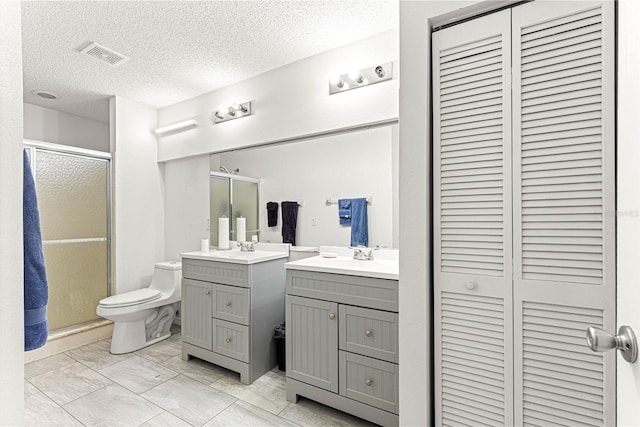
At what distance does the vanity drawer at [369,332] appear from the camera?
1.66m

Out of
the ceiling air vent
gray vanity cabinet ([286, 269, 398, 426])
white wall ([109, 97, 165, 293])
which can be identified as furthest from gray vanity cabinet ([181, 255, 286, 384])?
the ceiling air vent

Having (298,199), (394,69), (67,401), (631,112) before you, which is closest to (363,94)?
(394,69)

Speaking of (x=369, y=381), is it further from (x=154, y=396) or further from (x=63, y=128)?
(x=63, y=128)

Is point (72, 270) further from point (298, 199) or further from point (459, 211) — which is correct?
point (459, 211)

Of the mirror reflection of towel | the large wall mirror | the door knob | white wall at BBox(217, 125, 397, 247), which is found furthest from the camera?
the large wall mirror

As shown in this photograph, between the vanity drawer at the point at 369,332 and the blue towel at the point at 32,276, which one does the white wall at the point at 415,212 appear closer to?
the vanity drawer at the point at 369,332

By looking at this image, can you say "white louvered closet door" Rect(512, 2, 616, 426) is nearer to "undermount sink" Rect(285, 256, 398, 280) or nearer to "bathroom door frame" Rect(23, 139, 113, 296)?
"undermount sink" Rect(285, 256, 398, 280)

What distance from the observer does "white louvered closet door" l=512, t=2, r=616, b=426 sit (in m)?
0.96

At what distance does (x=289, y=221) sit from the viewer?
2559 millimetres

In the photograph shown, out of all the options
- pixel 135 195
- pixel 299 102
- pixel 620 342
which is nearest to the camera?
pixel 620 342

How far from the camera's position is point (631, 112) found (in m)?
0.69

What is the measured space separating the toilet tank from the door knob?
3.09 metres

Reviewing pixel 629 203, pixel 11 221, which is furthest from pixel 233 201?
pixel 629 203

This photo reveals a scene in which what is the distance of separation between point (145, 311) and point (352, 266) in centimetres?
201
